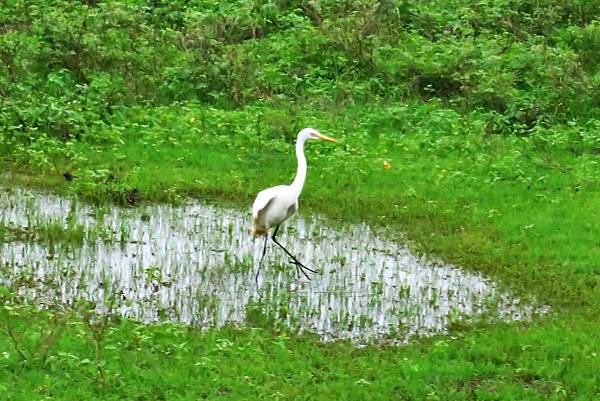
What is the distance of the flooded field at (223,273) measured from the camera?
32.8ft

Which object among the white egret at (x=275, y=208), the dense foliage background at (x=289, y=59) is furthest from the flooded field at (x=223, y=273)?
the dense foliage background at (x=289, y=59)

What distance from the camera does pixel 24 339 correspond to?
8.81 m

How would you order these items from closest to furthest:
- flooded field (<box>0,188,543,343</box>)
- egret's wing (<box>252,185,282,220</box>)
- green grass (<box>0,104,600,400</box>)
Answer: green grass (<box>0,104,600,400</box>) → flooded field (<box>0,188,543,343</box>) → egret's wing (<box>252,185,282,220</box>)

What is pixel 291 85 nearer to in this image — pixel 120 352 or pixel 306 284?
pixel 306 284

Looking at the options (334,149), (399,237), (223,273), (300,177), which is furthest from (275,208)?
(334,149)

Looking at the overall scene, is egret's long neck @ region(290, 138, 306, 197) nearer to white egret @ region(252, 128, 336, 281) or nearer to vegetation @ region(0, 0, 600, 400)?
white egret @ region(252, 128, 336, 281)

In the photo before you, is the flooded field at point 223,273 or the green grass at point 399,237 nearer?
the green grass at point 399,237

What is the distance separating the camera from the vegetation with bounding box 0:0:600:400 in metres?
8.73

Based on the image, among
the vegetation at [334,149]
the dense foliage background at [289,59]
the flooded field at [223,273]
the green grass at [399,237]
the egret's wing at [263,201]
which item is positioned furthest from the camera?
the dense foliage background at [289,59]

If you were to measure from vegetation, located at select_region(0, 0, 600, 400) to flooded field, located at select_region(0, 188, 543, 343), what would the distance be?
1.08 ft

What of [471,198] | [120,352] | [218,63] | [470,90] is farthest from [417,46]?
[120,352]

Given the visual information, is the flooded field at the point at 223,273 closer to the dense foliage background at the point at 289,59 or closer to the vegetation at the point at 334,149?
the vegetation at the point at 334,149

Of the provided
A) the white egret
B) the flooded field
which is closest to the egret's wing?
the white egret

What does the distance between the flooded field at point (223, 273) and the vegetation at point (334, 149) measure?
1.08 ft
